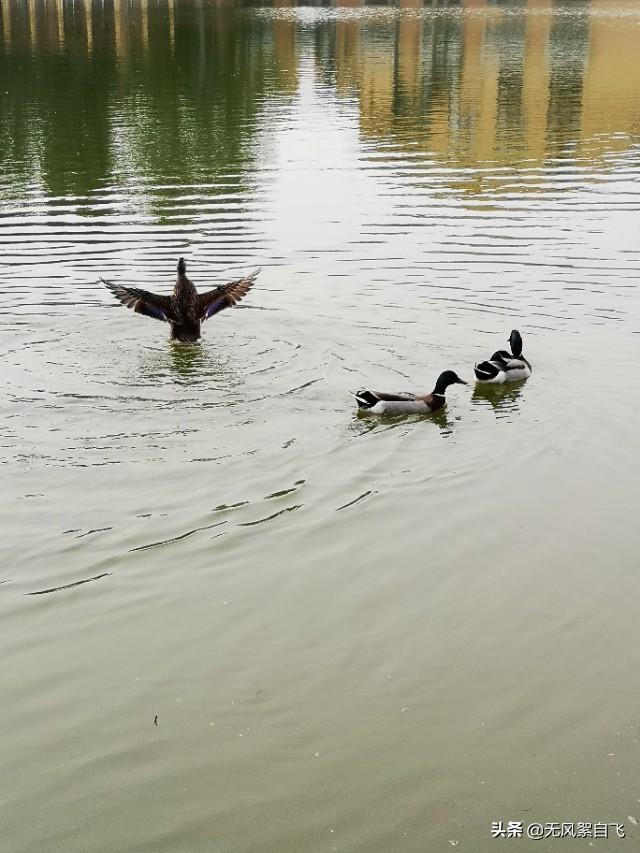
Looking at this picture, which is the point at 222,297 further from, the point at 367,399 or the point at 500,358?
the point at 500,358

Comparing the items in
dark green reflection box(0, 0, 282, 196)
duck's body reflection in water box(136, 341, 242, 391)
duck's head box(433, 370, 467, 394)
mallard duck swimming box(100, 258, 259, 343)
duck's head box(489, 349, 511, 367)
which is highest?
dark green reflection box(0, 0, 282, 196)

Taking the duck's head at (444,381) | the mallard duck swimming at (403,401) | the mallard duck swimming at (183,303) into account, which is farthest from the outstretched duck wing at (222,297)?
the duck's head at (444,381)

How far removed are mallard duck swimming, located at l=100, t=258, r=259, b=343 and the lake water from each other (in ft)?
0.95

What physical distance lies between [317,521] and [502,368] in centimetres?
412

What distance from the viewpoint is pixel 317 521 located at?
345 inches

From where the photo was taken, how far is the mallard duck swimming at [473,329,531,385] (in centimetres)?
1200

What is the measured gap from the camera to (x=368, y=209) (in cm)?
2053

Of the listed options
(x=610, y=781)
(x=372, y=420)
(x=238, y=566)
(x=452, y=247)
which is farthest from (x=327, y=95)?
(x=610, y=781)

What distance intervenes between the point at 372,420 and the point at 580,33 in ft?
172

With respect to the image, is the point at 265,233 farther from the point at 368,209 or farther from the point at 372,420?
the point at 372,420

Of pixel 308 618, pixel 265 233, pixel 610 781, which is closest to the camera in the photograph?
pixel 610 781

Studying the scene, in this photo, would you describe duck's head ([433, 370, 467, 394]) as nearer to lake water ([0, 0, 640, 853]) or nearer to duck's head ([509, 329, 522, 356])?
lake water ([0, 0, 640, 853])

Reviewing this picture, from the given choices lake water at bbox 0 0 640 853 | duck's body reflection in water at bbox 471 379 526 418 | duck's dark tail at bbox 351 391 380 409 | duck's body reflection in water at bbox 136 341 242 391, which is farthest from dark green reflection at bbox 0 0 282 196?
duck's dark tail at bbox 351 391 380 409

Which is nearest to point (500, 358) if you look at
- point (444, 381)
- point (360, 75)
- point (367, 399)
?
point (444, 381)
